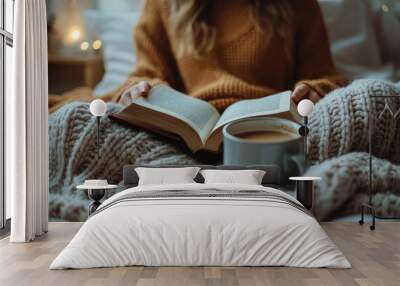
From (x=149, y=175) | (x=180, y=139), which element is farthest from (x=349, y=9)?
(x=149, y=175)

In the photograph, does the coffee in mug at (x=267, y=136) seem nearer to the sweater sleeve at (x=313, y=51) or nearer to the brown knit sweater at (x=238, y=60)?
the brown knit sweater at (x=238, y=60)

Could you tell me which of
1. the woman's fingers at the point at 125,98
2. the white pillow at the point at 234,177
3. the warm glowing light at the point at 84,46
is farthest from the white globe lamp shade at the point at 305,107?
the warm glowing light at the point at 84,46

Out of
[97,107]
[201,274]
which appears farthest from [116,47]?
[201,274]

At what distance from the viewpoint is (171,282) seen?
12.2 feet

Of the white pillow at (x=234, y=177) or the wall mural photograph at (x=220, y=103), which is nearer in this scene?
the white pillow at (x=234, y=177)

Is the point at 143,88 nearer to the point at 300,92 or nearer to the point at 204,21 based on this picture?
the point at 204,21

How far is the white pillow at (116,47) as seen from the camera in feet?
23.2

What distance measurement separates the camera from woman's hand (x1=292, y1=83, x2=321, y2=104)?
22.7ft

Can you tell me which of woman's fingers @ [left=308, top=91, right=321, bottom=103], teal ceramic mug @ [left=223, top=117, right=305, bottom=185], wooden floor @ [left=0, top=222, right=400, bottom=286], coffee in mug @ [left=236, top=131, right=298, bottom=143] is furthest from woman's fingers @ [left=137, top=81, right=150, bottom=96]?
wooden floor @ [left=0, top=222, right=400, bottom=286]

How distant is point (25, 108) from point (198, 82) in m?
2.19

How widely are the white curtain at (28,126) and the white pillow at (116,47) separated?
3.67ft

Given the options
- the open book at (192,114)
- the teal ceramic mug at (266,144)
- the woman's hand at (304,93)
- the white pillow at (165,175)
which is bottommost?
the white pillow at (165,175)

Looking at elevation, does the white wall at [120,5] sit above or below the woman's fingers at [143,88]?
above

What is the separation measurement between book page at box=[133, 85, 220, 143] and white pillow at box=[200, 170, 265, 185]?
1.80ft
